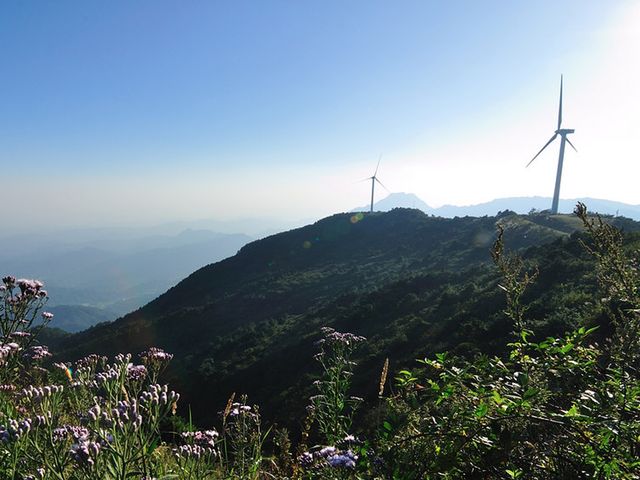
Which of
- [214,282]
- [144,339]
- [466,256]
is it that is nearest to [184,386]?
[144,339]

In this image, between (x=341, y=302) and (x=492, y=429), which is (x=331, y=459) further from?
(x=341, y=302)

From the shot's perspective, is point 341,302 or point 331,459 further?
A: point 341,302

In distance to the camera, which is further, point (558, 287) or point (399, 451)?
point (558, 287)

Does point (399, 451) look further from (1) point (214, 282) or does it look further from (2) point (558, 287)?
(1) point (214, 282)

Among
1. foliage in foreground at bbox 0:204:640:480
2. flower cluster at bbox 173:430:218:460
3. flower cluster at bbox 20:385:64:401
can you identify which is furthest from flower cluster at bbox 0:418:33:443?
flower cluster at bbox 173:430:218:460

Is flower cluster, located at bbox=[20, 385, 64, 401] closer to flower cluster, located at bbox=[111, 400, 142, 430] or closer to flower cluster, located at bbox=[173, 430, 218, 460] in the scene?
flower cluster, located at bbox=[111, 400, 142, 430]

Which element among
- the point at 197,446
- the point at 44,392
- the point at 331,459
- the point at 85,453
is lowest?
the point at 197,446

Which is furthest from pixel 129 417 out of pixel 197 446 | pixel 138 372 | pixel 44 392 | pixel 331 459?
pixel 138 372

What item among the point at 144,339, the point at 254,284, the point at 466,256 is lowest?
the point at 144,339

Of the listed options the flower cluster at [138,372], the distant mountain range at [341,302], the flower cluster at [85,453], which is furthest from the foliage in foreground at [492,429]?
the distant mountain range at [341,302]
